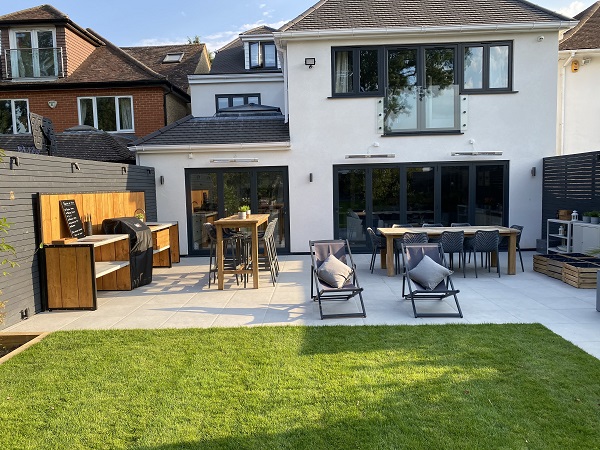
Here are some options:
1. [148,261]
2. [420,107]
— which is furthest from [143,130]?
[420,107]

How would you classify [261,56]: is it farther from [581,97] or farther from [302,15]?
[581,97]

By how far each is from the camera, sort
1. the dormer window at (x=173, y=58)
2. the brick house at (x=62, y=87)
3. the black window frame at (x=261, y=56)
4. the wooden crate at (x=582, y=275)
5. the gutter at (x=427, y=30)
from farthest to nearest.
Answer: the dormer window at (x=173, y=58), the black window frame at (x=261, y=56), the brick house at (x=62, y=87), the gutter at (x=427, y=30), the wooden crate at (x=582, y=275)

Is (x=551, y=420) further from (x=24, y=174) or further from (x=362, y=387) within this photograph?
(x=24, y=174)

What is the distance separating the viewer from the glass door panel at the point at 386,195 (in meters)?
11.8

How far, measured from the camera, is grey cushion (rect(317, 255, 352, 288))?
6586 mm

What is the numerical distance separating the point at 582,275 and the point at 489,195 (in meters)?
4.63

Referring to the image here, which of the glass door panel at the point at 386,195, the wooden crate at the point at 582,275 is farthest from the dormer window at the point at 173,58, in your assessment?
the wooden crate at the point at 582,275

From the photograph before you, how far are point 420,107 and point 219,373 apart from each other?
9574 mm

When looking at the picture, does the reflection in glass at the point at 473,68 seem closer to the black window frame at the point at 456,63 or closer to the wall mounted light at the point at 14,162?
the black window frame at the point at 456,63

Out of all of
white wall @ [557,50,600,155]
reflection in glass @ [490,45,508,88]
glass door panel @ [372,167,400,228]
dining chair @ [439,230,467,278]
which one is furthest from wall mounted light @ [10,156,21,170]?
white wall @ [557,50,600,155]

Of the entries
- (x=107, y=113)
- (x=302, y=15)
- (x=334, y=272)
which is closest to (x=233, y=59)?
(x=107, y=113)

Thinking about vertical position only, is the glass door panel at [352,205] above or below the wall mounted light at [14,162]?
below

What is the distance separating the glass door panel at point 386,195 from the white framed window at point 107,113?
31.0 ft

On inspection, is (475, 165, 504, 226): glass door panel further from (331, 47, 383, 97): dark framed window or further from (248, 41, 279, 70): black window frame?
(248, 41, 279, 70): black window frame
